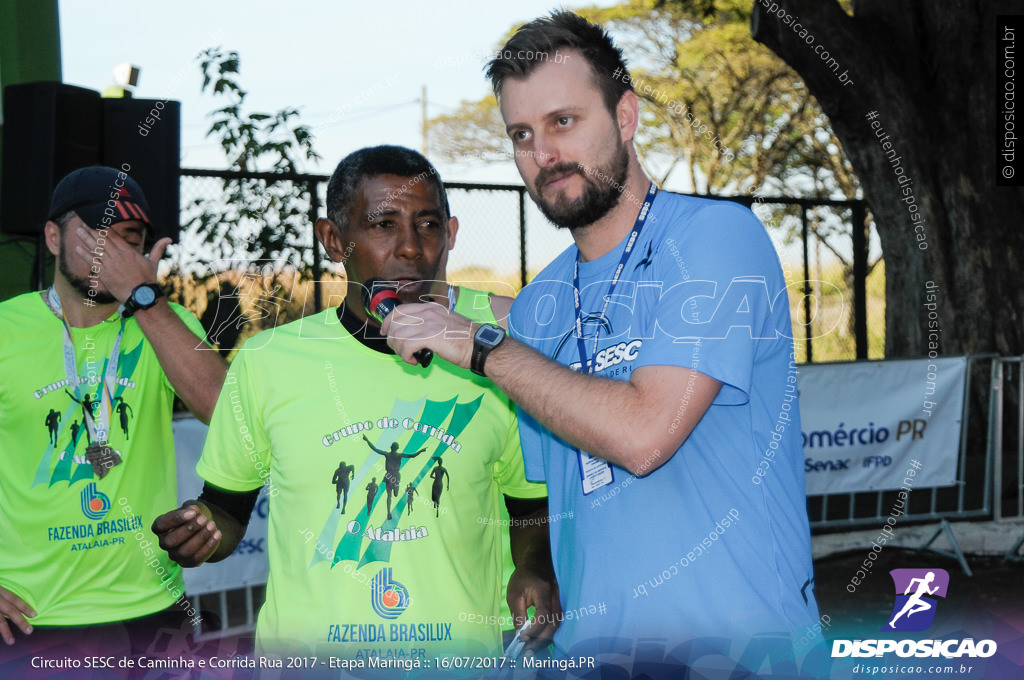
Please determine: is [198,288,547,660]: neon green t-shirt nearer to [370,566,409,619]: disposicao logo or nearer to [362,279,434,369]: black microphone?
[370,566,409,619]: disposicao logo

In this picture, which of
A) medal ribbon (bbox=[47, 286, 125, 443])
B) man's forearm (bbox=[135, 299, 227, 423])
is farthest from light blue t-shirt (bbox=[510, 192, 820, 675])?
medal ribbon (bbox=[47, 286, 125, 443])

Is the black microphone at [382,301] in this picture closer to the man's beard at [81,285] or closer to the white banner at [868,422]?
the man's beard at [81,285]

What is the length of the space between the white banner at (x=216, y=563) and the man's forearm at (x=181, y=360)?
2263 millimetres

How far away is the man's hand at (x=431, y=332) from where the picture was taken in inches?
79.3

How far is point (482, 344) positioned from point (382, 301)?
0.37 m

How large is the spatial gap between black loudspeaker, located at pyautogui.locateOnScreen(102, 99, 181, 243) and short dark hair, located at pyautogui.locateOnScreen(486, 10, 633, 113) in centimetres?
342

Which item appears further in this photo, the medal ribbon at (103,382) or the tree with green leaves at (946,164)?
the tree with green leaves at (946,164)

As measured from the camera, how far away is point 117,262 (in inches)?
128

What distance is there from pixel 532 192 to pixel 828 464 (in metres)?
5.49

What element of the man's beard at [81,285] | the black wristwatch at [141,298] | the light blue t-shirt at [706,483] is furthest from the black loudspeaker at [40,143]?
the light blue t-shirt at [706,483]

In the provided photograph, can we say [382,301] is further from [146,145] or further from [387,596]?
[146,145]

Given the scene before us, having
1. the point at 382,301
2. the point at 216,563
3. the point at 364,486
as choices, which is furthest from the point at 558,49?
the point at 216,563

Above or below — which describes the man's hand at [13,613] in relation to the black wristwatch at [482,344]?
A: below

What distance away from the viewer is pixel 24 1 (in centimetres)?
607
